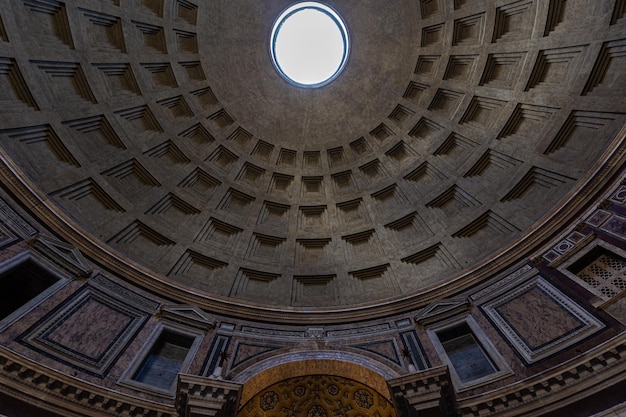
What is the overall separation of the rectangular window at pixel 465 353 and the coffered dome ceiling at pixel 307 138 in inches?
87.2

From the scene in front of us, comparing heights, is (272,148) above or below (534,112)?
above

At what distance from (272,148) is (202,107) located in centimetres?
511

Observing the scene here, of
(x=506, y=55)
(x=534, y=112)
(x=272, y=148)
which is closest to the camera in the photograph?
(x=534, y=112)

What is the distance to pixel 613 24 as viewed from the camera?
13.6 metres

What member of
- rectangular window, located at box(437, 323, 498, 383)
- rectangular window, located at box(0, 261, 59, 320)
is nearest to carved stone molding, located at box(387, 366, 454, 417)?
rectangular window, located at box(437, 323, 498, 383)

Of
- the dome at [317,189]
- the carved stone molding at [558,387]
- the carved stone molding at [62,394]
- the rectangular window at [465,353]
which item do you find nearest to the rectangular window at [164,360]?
the dome at [317,189]

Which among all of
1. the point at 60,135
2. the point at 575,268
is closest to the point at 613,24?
the point at 575,268

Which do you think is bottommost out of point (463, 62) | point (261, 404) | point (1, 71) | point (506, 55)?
point (261, 404)

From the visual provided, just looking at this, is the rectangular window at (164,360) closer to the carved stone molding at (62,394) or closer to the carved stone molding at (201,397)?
→ the carved stone molding at (62,394)

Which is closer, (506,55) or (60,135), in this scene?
(60,135)

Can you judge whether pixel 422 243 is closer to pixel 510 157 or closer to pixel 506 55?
pixel 510 157

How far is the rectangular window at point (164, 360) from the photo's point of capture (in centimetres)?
1182

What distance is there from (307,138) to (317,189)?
377 cm

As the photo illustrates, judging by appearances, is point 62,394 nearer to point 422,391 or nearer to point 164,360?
point 164,360
